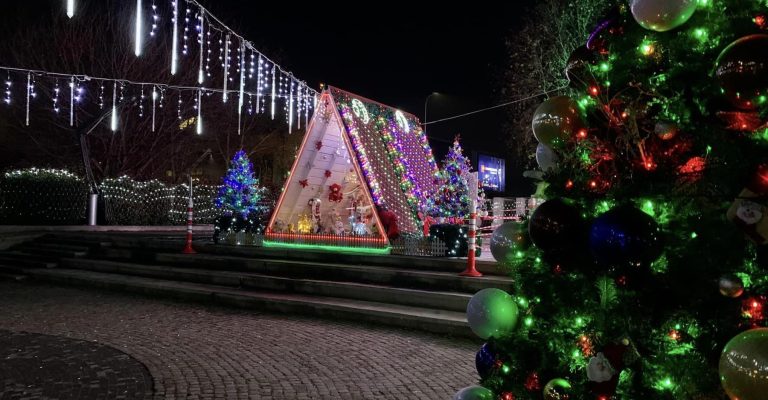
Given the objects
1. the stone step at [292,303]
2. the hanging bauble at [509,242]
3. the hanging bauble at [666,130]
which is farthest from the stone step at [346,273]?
the hanging bauble at [666,130]

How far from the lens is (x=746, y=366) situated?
200cm

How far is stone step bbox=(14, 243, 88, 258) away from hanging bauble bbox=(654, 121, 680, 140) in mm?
14045

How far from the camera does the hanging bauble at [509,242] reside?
3342 mm

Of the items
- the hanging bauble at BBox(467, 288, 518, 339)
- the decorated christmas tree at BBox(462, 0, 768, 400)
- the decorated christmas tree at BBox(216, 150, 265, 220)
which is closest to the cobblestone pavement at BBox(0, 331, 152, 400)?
the hanging bauble at BBox(467, 288, 518, 339)

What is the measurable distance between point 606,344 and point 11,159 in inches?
1196

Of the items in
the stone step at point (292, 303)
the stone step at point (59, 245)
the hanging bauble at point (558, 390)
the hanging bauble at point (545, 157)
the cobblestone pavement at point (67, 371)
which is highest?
the hanging bauble at point (545, 157)

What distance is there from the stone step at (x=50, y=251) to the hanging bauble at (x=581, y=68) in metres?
13.5

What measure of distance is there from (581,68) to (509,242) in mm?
1109

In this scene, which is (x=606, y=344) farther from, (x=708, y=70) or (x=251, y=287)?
(x=251, y=287)

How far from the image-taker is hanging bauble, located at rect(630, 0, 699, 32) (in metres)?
2.49

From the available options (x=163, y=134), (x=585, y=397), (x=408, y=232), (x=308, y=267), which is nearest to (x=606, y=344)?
(x=585, y=397)

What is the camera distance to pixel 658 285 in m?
2.49

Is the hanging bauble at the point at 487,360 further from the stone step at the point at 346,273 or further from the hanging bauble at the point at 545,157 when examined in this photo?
the stone step at the point at 346,273

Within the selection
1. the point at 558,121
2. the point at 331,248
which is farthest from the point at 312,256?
the point at 558,121
